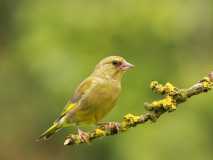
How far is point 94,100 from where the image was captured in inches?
218

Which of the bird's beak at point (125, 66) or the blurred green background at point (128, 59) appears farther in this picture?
the blurred green background at point (128, 59)

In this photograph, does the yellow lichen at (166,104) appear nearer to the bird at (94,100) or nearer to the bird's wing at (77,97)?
the bird at (94,100)

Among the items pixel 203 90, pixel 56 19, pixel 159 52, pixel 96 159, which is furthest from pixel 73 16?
pixel 203 90

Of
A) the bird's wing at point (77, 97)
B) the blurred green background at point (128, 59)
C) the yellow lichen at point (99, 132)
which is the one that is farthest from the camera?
the blurred green background at point (128, 59)

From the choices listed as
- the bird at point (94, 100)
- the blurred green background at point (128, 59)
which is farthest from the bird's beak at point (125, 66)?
the blurred green background at point (128, 59)

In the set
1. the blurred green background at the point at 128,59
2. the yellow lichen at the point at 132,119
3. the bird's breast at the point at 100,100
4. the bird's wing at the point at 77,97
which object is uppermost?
the blurred green background at the point at 128,59

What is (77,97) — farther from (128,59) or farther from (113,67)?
(128,59)

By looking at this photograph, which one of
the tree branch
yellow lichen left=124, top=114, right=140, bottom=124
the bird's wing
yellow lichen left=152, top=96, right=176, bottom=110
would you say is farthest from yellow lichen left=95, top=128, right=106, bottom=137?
the bird's wing

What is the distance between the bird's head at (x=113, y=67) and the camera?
5870 mm

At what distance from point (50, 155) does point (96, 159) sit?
2.12 ft

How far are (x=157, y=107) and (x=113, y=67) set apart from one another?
136cm

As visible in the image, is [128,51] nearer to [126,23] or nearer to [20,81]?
[126,23]

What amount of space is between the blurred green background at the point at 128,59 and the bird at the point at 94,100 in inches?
202

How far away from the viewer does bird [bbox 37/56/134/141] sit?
5410 millimetres
